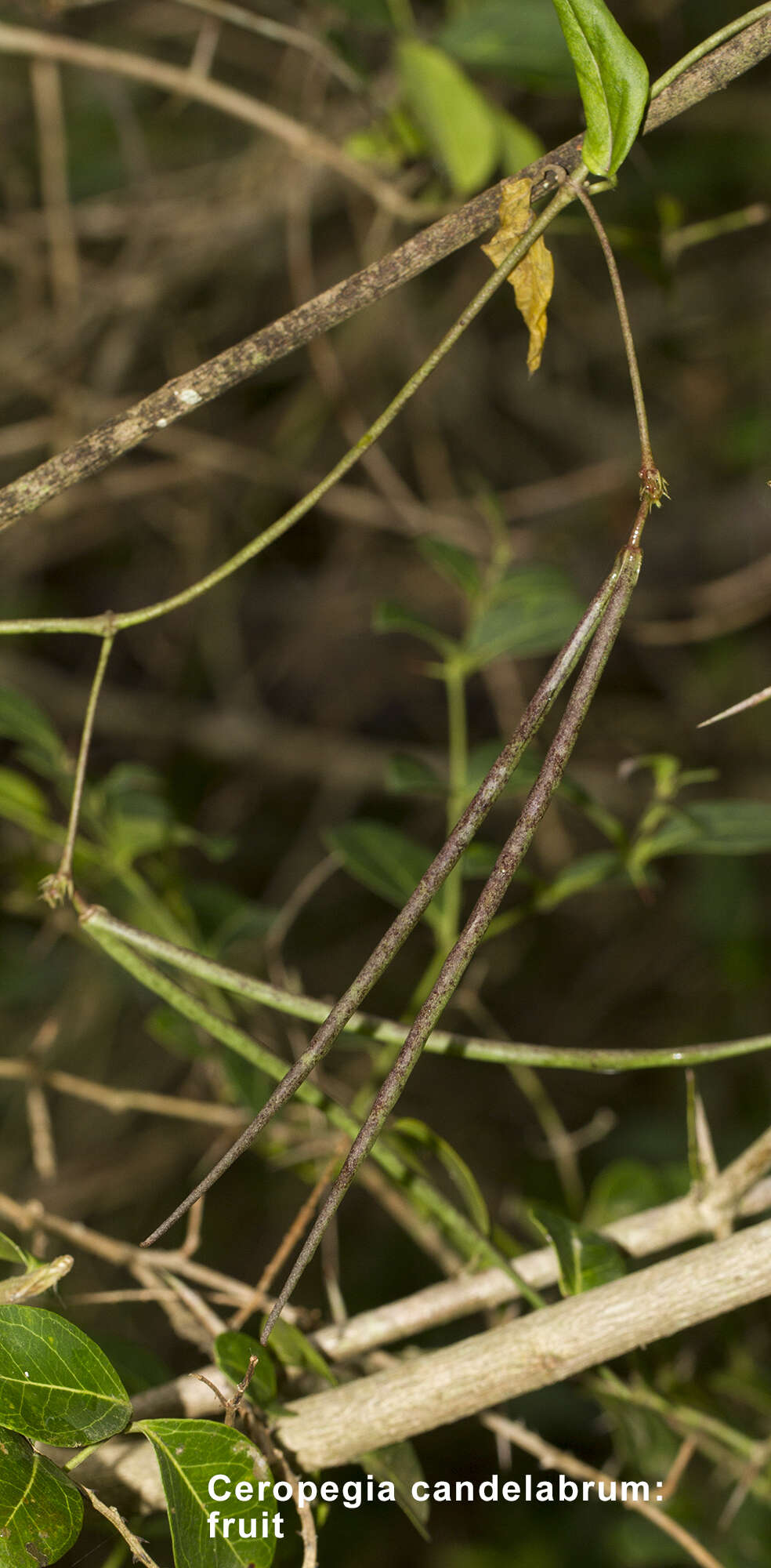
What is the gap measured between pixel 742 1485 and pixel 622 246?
0.87 m

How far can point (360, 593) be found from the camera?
7.07 feet

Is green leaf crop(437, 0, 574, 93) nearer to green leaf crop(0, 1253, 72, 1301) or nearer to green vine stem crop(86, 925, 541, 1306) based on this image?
green vine stem crop(86, 925, 541, 1306)

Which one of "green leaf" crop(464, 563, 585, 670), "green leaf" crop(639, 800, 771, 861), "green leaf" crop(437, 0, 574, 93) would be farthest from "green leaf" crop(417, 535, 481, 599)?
"green leaf" crop(437, 0, 574, 93)

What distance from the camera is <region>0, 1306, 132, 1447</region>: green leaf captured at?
474mm

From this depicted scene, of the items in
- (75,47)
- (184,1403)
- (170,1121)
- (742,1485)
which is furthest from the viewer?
(170,1121)

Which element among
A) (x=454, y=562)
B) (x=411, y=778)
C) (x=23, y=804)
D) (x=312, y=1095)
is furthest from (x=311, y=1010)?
(x=454, y=562)

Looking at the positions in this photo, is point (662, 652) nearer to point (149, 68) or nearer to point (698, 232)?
point (698, 232)

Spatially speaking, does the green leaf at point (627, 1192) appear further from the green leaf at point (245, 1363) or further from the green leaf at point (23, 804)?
the green leaf at point (23, 804)

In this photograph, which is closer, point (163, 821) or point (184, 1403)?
point (184, 1403)

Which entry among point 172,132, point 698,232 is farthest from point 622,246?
point 172,132

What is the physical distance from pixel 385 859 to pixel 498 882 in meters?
0.40

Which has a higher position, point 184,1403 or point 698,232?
point 698,232

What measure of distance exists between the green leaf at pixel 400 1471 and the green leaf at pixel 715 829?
0.39m

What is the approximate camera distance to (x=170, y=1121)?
1725 mm
